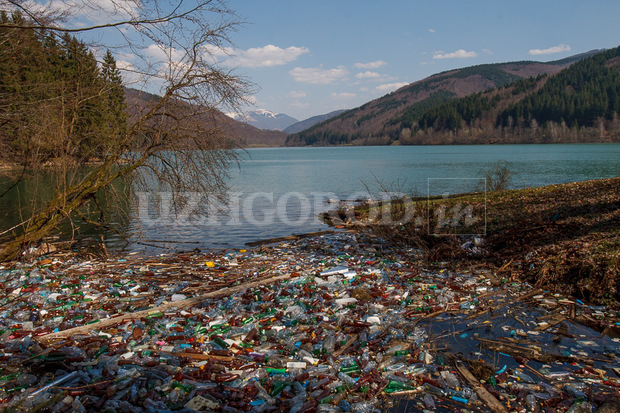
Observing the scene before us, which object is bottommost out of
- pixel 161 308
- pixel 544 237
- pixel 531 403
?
pixel 531 403

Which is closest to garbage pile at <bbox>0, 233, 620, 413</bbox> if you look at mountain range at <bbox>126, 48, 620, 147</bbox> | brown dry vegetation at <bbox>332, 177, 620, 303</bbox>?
brown dry vegetation at <bbox>332, 177, 620, 303</bbox>

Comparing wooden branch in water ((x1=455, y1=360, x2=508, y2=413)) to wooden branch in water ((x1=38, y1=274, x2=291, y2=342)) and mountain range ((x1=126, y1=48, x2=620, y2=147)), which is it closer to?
wooden branch in water ((x1=38, y1=274, x2=291, y2=342))

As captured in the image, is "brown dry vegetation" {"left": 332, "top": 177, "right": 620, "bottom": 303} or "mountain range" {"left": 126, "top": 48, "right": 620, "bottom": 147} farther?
"mountain range" {"left": 126, "top": 48, "right": 620, "bottom": 147}

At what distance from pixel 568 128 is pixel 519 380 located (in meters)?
142

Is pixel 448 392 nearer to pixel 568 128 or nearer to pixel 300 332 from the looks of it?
pixel 300 332

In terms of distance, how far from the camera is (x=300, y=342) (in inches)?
219

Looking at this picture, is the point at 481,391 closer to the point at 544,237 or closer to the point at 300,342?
the point at 300,342

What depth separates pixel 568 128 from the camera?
401ft

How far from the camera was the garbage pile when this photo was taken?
425 centimetres

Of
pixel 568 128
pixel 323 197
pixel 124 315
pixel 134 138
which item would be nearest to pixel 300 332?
pixel 124 315

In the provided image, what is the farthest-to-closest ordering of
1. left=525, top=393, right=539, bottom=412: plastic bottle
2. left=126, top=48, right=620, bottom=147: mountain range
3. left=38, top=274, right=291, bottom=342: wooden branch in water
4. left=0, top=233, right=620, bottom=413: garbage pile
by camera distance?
left=126, top=48, right=620, bottom=147: mountain range
left=38, top=274, right=291, bottom=342: wooden branch in water
left=0, top=233, right=620, bottom=413: garbage pile
left=525, top=393, right=539, bottom=412: plastic bottle

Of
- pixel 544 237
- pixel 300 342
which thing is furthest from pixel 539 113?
pixel 300 342

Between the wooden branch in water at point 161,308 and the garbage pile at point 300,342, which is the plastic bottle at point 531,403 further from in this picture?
the wooden branch in water at point 161,308

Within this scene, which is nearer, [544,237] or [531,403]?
[531,403]
